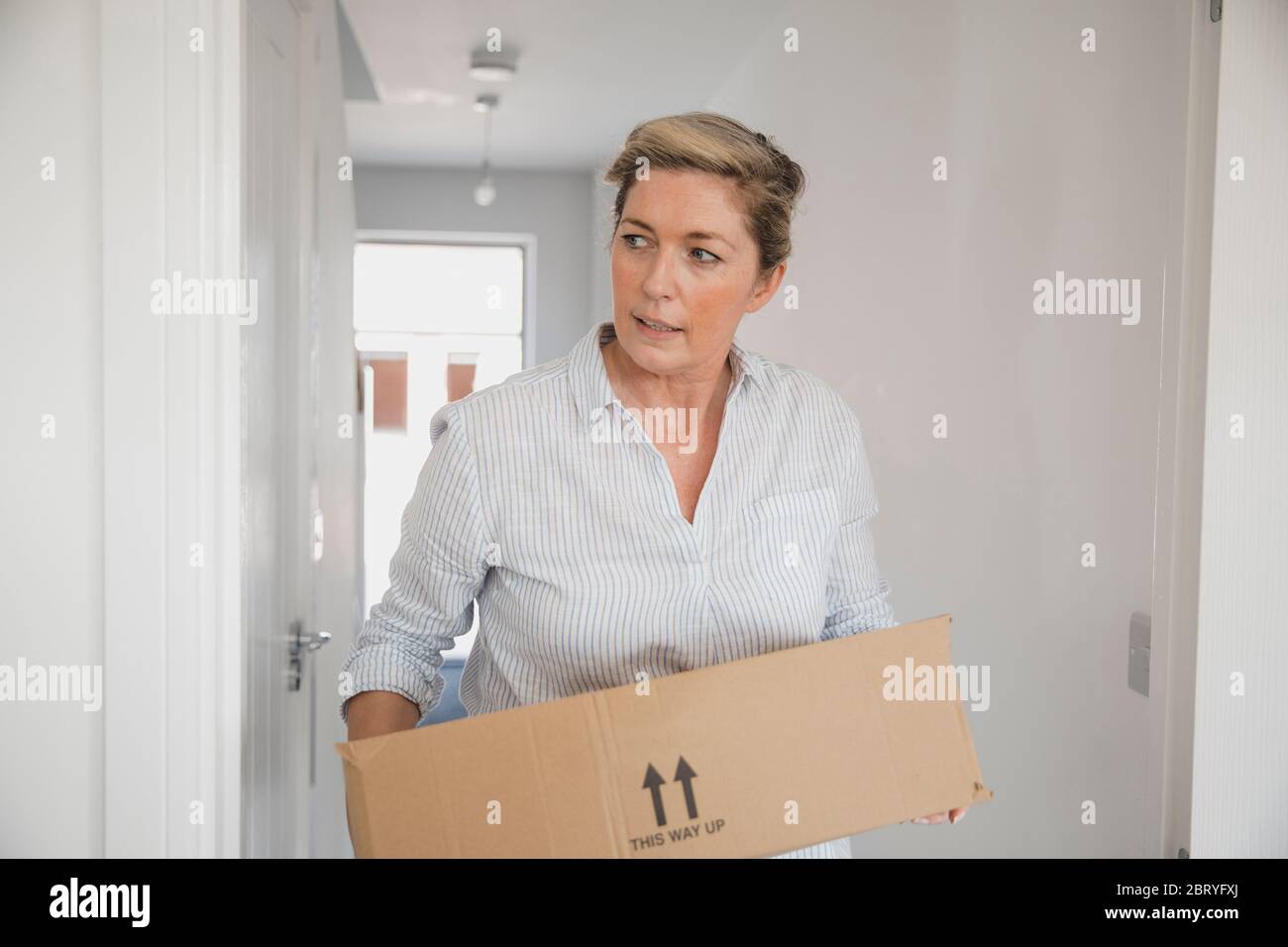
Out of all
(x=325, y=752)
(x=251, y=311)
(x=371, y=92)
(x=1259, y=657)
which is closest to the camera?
(x=1259, y=657)

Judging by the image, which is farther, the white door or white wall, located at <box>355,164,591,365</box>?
white wall, located at <box>355,164,591,365</box>

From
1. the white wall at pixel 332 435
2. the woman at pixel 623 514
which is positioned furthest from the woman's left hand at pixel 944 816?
the white wall at pixel 332 435

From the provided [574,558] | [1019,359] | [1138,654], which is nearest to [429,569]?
[574,558]

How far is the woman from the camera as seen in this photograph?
1.38m

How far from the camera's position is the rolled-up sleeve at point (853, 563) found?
1.56m

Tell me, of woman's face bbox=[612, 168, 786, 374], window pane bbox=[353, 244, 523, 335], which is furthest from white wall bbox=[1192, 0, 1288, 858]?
window pane bbox=[353, 244, 523, 335]

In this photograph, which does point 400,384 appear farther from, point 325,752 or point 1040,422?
point 1040,422

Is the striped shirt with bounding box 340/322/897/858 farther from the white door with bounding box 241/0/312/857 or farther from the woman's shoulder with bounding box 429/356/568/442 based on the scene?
the white door with bounding box 241/0/312/857

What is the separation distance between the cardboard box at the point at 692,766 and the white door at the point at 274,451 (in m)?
0.50

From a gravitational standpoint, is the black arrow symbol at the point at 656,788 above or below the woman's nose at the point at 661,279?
below

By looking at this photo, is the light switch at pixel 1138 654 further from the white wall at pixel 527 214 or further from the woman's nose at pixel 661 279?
the white wall at pixel 527 214

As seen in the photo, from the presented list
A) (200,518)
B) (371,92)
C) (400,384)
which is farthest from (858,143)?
(400,384)
